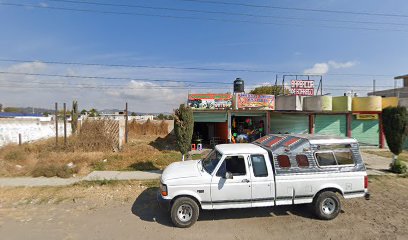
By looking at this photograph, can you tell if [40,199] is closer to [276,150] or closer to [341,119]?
[276,150]

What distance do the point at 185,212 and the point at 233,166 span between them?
1.55 metres

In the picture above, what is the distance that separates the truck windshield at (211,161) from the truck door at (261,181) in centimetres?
81

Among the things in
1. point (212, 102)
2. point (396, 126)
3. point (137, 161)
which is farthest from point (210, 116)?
point (396, 126)

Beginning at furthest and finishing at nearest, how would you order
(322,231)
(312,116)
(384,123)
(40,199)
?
(312,116), (384,123), (40,199), (322,231)

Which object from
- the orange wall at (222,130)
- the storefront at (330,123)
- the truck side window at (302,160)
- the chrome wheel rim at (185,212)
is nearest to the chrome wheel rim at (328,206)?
the truck side window at (302,160)

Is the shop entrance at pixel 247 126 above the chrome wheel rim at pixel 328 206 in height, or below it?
above

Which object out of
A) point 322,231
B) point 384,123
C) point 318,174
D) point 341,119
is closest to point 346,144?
point 318,174

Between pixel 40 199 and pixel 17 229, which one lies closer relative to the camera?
pixel 17 229

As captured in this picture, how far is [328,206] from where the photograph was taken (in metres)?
6.16

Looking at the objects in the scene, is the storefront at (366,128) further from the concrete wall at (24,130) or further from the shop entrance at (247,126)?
the concrete wall at (24,130)

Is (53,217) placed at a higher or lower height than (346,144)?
lower

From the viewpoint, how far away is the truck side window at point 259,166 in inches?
233

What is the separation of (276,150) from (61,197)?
666cm

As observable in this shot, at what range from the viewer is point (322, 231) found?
5.49 m
